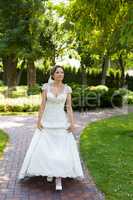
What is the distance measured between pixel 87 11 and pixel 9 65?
15747 mm

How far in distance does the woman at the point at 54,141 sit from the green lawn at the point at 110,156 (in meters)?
0.68

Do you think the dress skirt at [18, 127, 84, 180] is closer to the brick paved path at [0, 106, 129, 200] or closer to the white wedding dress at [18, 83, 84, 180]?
the white wedding dress at [18, 83, 84, 180]

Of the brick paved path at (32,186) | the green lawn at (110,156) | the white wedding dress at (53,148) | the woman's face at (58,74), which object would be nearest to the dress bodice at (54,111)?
the white wedding dress at (53,148)

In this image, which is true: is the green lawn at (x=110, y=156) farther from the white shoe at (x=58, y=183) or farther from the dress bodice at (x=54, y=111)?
the dress bodice at (x=54, y=111)

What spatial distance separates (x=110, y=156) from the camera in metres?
9.52

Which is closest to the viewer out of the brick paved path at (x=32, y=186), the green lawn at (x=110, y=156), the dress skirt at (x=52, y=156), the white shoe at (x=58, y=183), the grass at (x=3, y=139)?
the brick paved path at (x=32, y=186)

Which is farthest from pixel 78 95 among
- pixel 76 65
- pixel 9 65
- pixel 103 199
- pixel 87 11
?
pixel 76 65

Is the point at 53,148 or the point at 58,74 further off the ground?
the point at 58,74

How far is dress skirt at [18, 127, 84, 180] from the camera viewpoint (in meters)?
7.05

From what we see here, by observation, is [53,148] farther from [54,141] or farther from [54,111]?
[54,111]

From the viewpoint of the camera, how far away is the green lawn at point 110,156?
7.16 metres

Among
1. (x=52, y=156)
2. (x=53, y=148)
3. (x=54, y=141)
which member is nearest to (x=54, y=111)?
(x=54, y=141)

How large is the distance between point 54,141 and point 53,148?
117 millimetres

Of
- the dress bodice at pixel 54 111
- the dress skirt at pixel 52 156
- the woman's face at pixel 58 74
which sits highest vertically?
the woman's face at pixel 58 74
